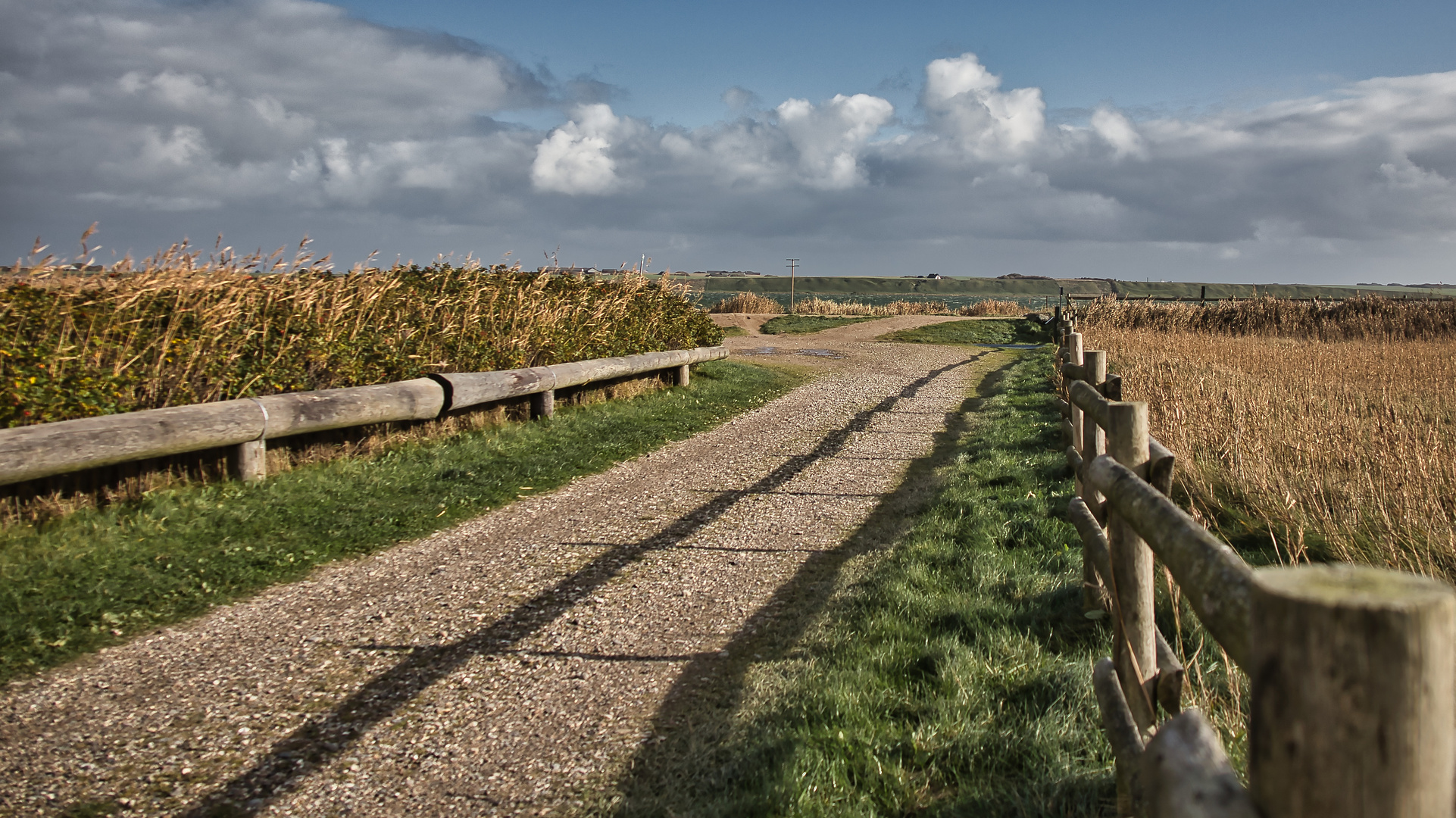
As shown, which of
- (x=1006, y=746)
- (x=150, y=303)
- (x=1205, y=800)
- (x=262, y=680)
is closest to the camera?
(x=1205, y=800)

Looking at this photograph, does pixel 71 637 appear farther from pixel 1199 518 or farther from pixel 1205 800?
pixel 1199 518

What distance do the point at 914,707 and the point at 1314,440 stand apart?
6320 mm

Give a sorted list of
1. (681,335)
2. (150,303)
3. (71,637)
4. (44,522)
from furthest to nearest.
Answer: (681,335) < (150,303) < (44,522) < (71,637)

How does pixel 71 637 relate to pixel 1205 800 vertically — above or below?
below

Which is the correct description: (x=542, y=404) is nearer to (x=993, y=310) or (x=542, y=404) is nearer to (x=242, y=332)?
(x=242, y=332)

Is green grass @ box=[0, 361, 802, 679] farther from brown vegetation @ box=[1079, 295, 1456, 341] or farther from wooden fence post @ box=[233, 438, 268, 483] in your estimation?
brown vegetation @ box=[1079, 295, 1456, 341]

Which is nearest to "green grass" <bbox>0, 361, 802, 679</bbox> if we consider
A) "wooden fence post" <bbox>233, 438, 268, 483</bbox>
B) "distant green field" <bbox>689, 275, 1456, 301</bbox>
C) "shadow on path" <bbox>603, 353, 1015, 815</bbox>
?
"wooden fence post" <bbox>233, 438, 268, 483</bbox>

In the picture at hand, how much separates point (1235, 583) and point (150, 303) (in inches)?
353

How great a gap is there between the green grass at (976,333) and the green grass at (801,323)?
3.09 m

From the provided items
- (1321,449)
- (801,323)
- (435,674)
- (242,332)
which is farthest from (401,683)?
(801,323)

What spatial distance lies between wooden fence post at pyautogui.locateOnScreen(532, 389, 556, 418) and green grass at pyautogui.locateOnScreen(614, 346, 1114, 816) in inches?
245

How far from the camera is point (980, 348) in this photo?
1080 inches

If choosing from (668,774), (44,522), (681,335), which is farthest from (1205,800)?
(681,335)

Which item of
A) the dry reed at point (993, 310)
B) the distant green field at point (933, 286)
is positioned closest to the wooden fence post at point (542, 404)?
the dry reed at point (993, 310)
